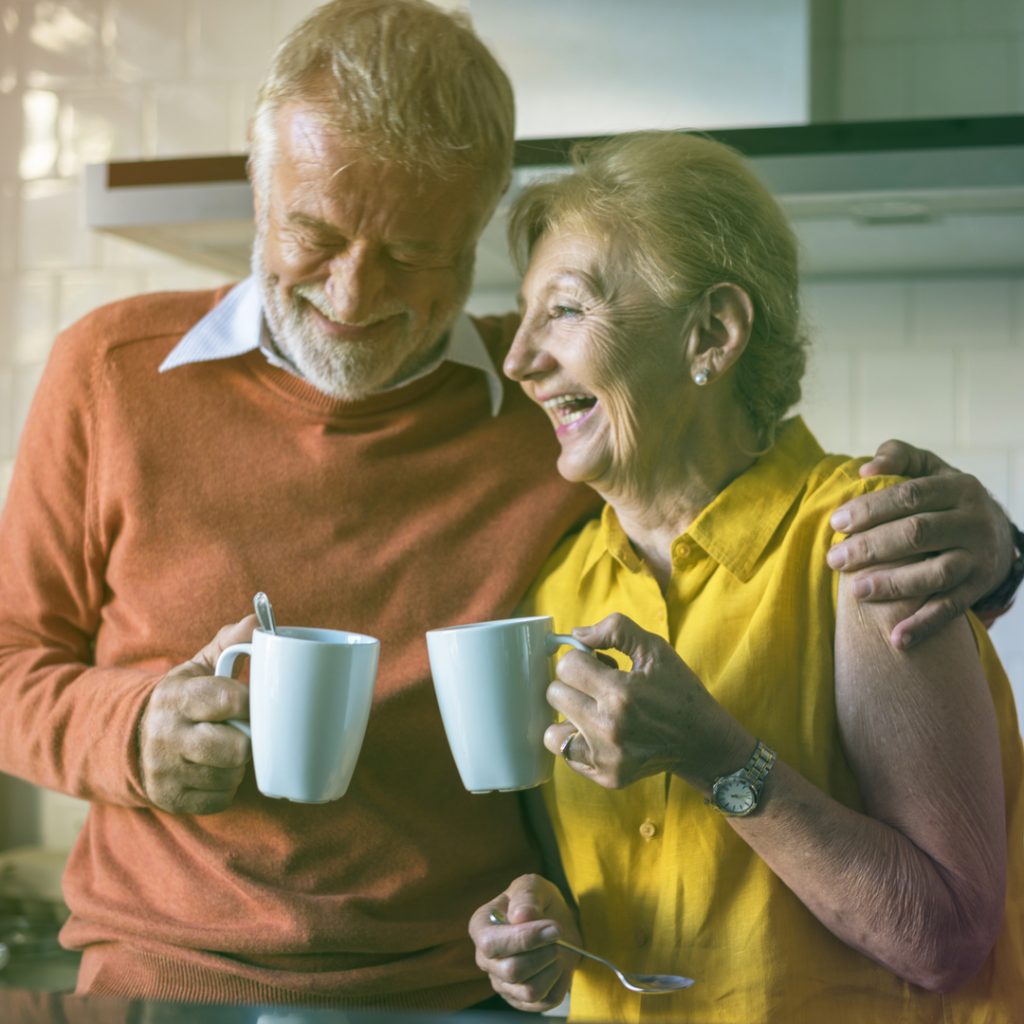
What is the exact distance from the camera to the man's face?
1094 mm

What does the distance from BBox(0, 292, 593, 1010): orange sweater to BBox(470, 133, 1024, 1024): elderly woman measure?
0.11 metres

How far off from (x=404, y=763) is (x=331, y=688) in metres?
0.24

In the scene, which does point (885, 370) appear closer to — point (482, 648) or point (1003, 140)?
point (1003, 140)

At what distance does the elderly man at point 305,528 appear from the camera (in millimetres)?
1099

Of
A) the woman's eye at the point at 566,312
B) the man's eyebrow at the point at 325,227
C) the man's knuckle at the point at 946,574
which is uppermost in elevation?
the man's eyebrow at the point at 325,227

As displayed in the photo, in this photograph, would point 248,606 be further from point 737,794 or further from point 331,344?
point 737,794

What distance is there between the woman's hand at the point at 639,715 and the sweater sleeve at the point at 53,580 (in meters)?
0.41

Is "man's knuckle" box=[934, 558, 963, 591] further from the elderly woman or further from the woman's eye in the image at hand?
the woman's eye

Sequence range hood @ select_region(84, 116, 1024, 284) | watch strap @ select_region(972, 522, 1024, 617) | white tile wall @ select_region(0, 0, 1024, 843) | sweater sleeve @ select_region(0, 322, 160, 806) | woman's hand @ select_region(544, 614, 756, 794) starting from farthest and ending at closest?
1. white tile wall @ select_region(0, 0, 1024, 843)
2. range hood @ select_region(84, 116, 1024, 284)
3. sweater sleeve @ select_region(0, 322, 160, 806)
4. watch strap @ select_region(972, 522, 1024, 617)
5. woman's hand @ select_region(544, 614, 756, 794)

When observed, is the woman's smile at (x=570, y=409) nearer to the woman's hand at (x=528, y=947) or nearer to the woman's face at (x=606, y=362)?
the woman's face at (x=606, y=362)

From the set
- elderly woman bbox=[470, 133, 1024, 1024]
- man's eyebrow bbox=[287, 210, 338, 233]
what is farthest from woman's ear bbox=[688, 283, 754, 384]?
man's eyebrow bbox=[287, 210, 338, 233]

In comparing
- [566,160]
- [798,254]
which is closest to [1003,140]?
[798,254]

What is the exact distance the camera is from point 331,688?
0.92m

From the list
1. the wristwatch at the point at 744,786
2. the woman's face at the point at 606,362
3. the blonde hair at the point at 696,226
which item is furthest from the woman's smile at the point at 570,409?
the wristwatch at the point at 744,786
